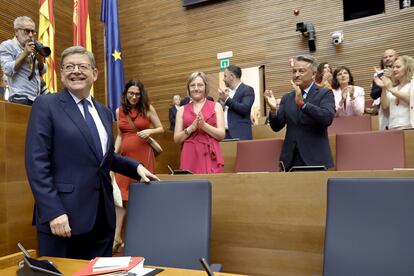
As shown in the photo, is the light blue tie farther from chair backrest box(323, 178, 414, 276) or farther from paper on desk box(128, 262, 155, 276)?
chair backrest box(323, 178, 414, 276)

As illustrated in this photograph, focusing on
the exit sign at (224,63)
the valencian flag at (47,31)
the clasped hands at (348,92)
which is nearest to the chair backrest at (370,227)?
the clasped hands at (348,92)

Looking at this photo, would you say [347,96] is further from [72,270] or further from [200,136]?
[72,270]

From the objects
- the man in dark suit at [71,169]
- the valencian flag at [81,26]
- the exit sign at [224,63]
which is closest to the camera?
the man in dark suit at [71,169]

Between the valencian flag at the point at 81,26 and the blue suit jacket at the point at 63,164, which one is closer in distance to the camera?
the blue suit jacket at the point at 63,164

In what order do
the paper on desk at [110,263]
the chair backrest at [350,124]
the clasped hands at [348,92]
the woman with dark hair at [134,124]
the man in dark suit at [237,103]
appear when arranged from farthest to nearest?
the clasped hands at [348,92] → the chair backrest at [350,124] → the man in dark suit at [237,103] → the woman with dark hair at [134,124] → the paper on desk at [110,263]

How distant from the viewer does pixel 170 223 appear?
125cm

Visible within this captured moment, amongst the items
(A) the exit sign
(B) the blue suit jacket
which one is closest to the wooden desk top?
(B) the blue suit jacket

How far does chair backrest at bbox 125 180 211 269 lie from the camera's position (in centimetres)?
120

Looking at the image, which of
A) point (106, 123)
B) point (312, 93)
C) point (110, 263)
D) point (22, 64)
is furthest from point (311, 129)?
point (22, 64)

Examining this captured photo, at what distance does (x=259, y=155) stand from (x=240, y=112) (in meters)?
0.32

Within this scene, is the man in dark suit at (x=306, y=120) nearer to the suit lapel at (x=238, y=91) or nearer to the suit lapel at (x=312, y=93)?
the suit lapel at (x=312, y=93)

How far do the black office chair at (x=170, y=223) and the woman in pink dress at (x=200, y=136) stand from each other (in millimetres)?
752

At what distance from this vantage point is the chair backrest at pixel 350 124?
2787mm

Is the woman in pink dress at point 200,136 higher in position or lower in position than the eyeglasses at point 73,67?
lower
